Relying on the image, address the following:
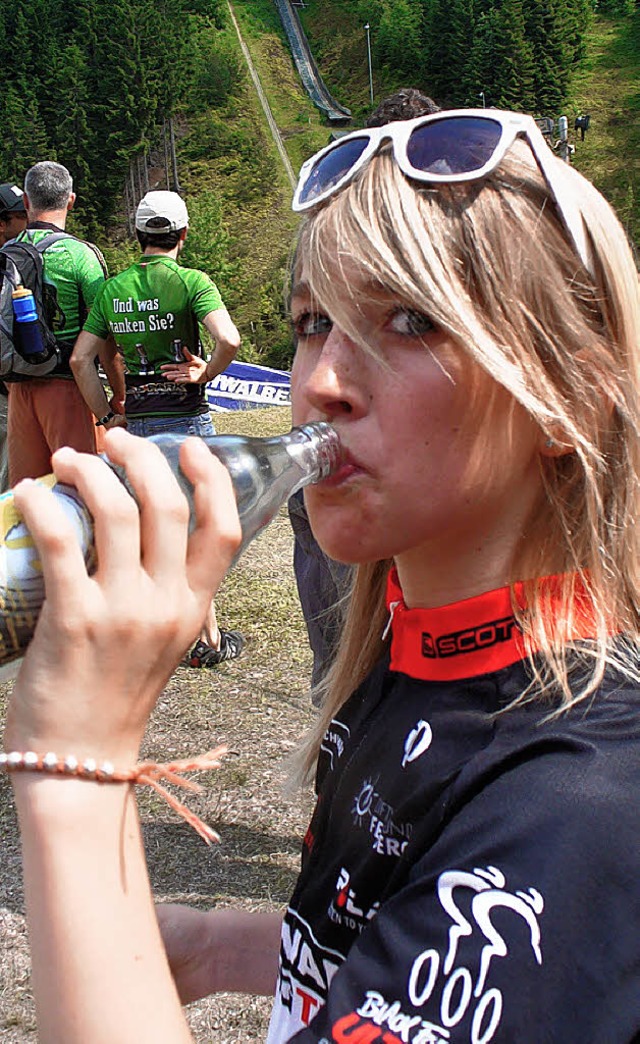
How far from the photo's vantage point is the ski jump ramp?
76250 millimetres

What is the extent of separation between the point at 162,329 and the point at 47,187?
60.0 inches

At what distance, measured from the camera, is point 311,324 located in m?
1.40

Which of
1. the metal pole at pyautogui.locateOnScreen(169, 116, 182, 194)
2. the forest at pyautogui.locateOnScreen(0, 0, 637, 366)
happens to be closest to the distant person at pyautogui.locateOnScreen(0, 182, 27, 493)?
the forest at pyautogui.locateOnScreen(0, 0, 637, 366)

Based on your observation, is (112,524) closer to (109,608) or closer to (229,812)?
(109,608)

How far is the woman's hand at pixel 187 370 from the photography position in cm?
504

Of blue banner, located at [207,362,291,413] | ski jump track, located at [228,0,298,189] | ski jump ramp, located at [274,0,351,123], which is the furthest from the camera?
ski jump ramp, located at [274,0,351,123]

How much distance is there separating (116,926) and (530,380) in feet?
2.81

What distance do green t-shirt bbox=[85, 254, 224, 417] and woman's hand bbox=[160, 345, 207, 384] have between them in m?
0.04

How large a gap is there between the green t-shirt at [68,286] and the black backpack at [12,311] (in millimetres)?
38

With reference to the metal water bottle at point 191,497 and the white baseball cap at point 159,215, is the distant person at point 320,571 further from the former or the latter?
the white baseball cap at point 159,215

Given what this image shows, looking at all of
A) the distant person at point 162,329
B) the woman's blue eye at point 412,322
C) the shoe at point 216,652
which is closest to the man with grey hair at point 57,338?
the distant person at point 162,329

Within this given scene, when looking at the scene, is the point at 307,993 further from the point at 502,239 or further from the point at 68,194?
the point at 68,194

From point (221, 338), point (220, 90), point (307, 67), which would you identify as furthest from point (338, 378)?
point (307, 67)

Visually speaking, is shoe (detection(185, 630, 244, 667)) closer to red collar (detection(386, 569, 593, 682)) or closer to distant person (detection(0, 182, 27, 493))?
distant person (detection(0, 182, 27, 493))
